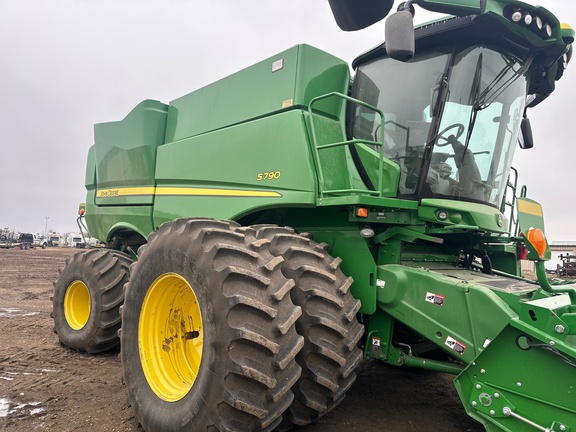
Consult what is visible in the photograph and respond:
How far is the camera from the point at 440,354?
4.42 meters

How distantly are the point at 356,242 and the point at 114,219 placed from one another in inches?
156

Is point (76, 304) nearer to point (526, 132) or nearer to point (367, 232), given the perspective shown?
point (367, 232)

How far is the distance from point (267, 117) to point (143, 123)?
2281 millimetres

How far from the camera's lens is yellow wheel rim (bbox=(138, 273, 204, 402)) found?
3275 millimetres

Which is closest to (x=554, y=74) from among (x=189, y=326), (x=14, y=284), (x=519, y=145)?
(x=519, y=145)

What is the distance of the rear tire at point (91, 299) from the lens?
200 inches

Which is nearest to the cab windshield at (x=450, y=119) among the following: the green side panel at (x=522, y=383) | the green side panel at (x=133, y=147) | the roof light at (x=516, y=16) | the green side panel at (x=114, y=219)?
the roof light at (x=516, y=16)

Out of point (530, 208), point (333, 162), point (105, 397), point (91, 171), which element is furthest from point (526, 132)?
point (91, 171)

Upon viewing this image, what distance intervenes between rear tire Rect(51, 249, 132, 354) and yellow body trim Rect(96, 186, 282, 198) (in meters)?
0.83

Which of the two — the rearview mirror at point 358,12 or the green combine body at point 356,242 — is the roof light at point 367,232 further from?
the rearview mirror at point 358,12

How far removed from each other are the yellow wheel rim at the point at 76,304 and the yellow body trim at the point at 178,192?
1.29m

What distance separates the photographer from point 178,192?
15.9 ft

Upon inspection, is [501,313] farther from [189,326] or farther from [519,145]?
[519,145]

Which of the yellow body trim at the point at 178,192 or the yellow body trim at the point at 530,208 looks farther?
the yellow body trim at the point at 530,208
